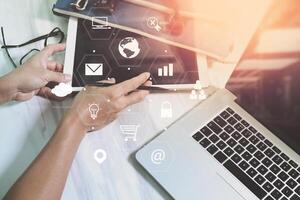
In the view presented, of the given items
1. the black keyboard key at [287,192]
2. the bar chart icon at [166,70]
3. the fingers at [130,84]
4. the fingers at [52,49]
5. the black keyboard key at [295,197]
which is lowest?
the black keyboard key at [295,197]

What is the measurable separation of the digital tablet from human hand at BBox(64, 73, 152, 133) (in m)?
0.02

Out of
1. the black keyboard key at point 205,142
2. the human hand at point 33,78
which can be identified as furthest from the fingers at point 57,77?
the black keyboard key at point 205,142

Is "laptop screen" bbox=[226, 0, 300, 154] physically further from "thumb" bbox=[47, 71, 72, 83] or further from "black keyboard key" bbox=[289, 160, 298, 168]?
"thumb" bbox=[47, 71, 72, 83]

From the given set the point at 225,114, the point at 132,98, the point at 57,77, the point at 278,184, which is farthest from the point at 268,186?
the point at 57,77

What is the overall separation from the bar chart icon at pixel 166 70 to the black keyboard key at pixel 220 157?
5.3 inches

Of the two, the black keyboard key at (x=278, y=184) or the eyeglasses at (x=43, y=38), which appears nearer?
the black keyboard key at (x=278, y=184)

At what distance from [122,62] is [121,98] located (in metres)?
0.06

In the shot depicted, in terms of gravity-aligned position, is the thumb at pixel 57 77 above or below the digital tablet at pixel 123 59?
below

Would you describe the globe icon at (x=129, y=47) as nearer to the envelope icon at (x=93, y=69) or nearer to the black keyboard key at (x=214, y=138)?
the envelope icon at (x=93, y=69)

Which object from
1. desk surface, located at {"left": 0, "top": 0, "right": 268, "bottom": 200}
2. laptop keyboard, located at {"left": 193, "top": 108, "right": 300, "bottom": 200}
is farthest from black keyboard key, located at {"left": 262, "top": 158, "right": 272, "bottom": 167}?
desk surface, located at {"left": 0, "top": 0, "right": 268, "bottom": 200}

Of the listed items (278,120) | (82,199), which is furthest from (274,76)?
(82,199)

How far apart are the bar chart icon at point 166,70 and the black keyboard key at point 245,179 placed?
153 mm

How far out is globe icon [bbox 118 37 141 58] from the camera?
694 mm

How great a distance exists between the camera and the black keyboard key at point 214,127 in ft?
2.10
